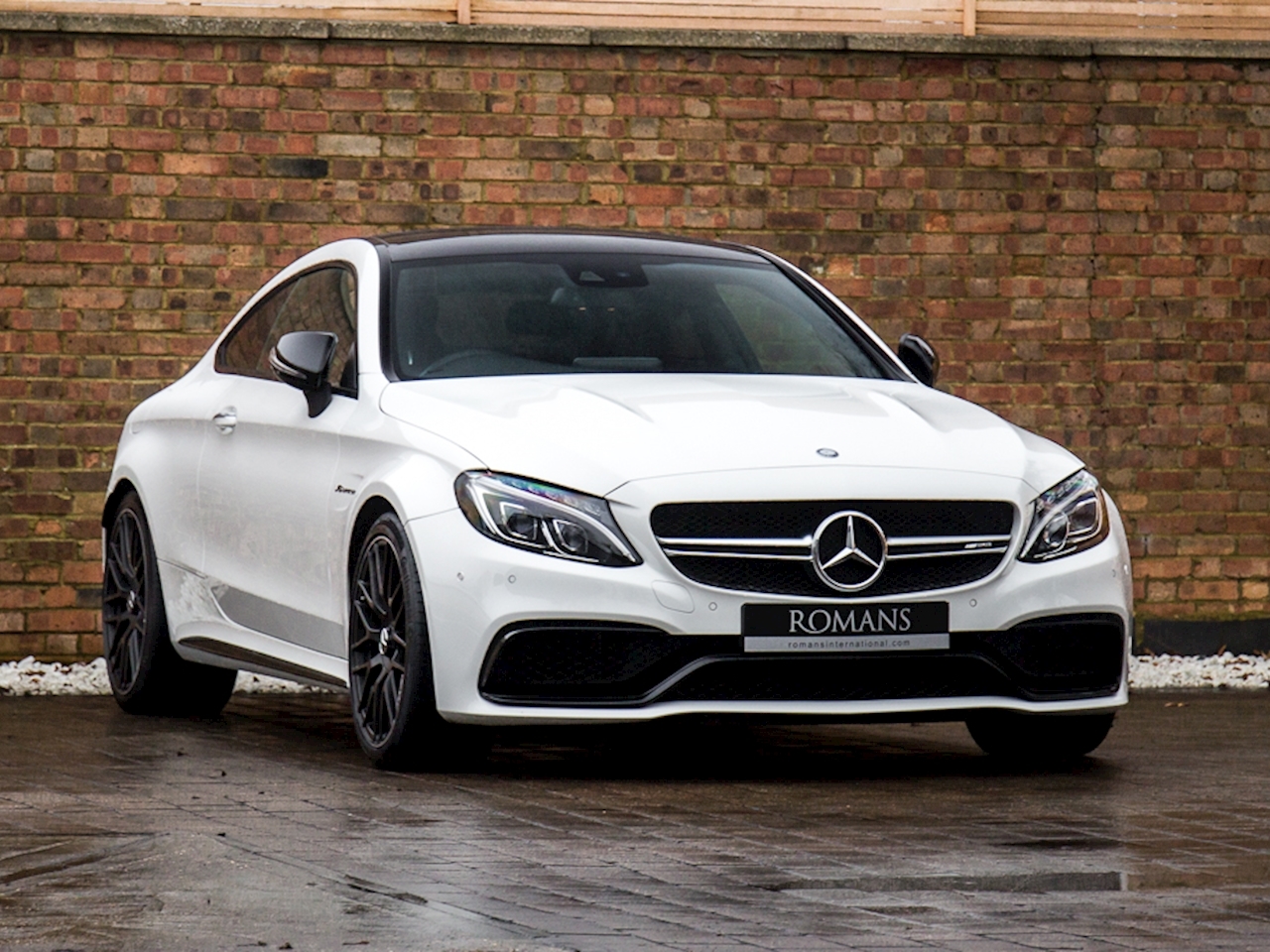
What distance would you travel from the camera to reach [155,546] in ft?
29.8

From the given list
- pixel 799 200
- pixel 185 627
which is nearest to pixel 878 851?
pixel 185 627

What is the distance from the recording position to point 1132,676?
→ 11156 millimetres

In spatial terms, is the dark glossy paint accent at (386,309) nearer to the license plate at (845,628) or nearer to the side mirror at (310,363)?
the side mirror at (310,363)

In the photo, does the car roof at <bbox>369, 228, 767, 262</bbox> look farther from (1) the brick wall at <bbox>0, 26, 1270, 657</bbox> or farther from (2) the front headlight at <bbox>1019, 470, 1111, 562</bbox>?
(1) the brick wall at <bbox>0, 26, 1270, 657</bbox>

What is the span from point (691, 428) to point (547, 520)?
0.51m

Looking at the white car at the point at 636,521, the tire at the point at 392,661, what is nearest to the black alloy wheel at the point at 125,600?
the white car at the point at 636,521

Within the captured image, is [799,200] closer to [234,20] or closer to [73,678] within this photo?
[234,20]

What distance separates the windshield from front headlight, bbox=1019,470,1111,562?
110cm

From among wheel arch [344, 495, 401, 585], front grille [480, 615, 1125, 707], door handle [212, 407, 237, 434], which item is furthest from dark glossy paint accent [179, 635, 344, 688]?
front grille [480, 615, 1125, 707]

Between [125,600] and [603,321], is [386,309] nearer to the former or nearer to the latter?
[603,321]

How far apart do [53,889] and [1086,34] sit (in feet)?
27.6

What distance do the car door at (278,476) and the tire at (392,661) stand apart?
232 millimetres

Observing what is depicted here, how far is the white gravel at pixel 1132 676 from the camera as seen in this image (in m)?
10.6

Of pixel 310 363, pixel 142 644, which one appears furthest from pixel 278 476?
pixel 142 644
